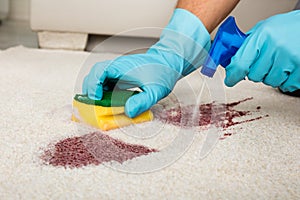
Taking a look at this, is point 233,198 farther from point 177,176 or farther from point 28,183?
point 28,183

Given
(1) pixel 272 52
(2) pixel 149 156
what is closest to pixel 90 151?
(2) pixel 149 156

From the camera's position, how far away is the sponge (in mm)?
876

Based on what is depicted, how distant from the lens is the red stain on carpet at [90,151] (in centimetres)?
72

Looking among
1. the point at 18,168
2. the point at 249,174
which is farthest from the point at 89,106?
the point at 249,174

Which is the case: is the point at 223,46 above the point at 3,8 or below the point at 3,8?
above

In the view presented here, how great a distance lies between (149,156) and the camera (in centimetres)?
76

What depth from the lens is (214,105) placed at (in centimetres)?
115

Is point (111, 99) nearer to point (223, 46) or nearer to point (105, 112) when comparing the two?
point (105, 112)

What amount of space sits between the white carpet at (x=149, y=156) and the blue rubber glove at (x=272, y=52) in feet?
0.45

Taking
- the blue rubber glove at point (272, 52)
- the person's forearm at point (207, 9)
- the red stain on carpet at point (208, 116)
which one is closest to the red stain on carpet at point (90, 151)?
the red stain on carpet at point (208, 116)

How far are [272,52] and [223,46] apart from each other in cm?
11

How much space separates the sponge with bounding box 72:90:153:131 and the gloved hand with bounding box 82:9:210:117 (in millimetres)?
21

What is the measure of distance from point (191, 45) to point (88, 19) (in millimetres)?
1011

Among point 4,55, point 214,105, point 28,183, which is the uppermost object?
point 28,183
